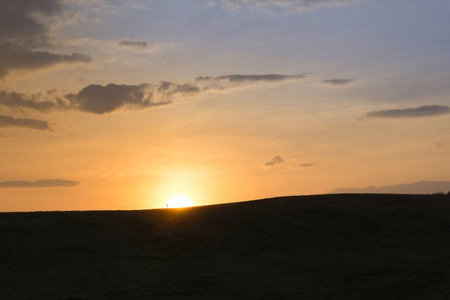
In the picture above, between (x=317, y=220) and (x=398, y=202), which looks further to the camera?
(x=398, y=202)

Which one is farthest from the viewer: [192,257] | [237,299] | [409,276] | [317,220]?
[317,220]

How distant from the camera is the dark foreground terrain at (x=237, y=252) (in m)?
28.0

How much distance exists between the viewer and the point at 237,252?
3462 cm

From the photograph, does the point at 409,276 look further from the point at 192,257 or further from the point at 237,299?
the point at 192,257

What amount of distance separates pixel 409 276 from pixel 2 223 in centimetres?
2115

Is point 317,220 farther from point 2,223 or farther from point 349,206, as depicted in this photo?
point 2,223

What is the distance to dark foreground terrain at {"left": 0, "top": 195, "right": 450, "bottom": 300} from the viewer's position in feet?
91.9

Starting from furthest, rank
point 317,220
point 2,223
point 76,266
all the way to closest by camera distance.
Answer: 1. point 317,220
2. point 2,223
3. point 76,266

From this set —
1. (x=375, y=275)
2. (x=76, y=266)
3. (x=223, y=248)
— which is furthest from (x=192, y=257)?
(x=375, y=275)

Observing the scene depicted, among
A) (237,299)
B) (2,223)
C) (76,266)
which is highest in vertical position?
(2,223)

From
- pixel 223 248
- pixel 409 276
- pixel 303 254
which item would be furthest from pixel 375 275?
pixel 223 248

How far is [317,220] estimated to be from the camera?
133 ft

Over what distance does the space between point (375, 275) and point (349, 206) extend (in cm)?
1401

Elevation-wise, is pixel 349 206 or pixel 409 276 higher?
pixel 349 206
